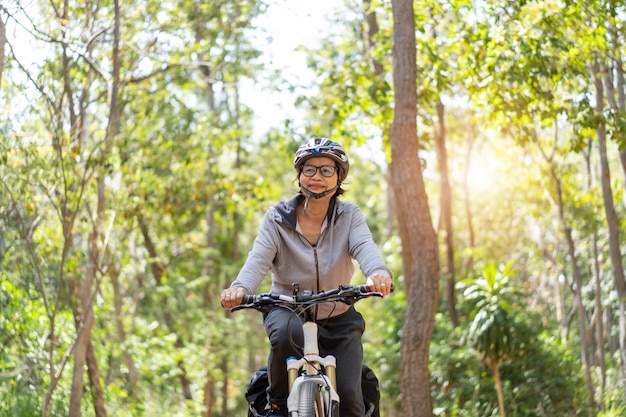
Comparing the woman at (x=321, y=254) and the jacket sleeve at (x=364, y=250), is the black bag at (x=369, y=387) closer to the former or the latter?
the woman at (x=321, y=254)

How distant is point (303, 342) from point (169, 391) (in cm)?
1816

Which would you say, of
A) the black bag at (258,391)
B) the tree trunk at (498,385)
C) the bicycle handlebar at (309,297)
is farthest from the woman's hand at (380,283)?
the tree trunk at (498,385)

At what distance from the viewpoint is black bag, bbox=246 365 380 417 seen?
16.5 ft

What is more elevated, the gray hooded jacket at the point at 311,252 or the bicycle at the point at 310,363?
the gray hooded jacket at the point at 311,252

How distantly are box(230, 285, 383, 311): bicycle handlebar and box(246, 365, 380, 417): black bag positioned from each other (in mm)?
741

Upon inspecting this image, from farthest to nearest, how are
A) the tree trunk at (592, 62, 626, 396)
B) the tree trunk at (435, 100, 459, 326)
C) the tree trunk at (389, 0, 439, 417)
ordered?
the tree trunk at (435, 100, 459, 326)
the tree trunk at (592, 62, 626, 396)
the tree trunk at (389, 0, 439, 417)

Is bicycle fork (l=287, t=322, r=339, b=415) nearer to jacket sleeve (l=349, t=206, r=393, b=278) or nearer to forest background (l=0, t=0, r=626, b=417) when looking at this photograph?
A: jacket sleeve (l=349, t=206, r=393, b=278)

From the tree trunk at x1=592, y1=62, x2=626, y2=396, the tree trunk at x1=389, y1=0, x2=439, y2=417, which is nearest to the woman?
the tree trunk at x1=389, y1=0, x2=439, y2=417

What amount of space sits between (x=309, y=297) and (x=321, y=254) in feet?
2.01

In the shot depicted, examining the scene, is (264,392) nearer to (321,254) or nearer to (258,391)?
(258,391)

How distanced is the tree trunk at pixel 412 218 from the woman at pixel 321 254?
4.56m

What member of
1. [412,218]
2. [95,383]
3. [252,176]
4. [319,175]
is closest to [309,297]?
[319,175]

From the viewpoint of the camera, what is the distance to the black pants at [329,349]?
460cm

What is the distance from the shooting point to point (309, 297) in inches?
175
